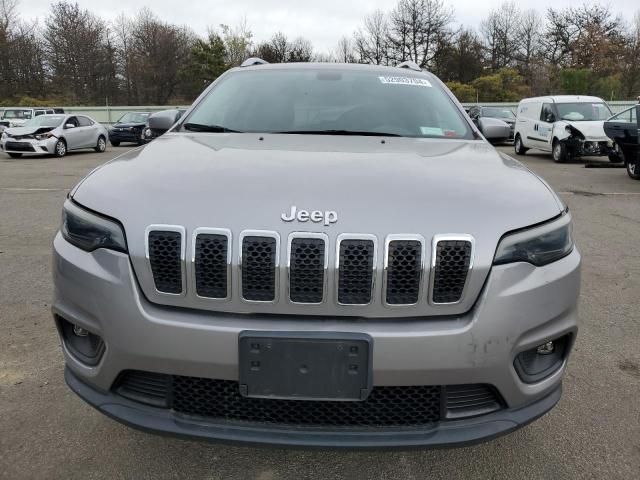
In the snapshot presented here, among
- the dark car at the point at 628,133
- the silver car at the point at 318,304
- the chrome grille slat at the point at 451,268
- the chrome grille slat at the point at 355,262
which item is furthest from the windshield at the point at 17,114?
the chrome grille slat at the point at 451,268

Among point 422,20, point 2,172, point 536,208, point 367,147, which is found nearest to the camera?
point 536,208

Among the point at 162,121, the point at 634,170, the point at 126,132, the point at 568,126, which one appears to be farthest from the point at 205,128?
the point at 126,132

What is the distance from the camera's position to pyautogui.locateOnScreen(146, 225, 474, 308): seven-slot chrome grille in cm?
159

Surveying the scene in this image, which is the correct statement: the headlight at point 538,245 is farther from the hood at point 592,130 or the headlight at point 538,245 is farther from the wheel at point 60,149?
the wheel at point 60,149

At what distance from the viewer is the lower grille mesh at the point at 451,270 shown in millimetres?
1621

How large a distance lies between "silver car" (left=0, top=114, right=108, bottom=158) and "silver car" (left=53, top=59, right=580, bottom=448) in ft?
55.6

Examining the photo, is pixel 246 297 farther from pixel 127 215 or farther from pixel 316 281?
pixel 127 215

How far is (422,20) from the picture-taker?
47.4 m

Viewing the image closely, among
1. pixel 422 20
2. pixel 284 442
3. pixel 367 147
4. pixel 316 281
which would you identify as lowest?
pixel 284 442

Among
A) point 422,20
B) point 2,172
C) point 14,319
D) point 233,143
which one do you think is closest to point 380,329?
point 233,143

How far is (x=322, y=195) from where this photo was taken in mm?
1729

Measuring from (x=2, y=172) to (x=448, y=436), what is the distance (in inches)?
541

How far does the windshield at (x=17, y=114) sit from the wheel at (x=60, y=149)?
589 inches

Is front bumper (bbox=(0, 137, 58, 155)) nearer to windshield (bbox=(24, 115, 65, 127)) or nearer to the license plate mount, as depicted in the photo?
windshield (bbox=(24, 115, 65, 127))
